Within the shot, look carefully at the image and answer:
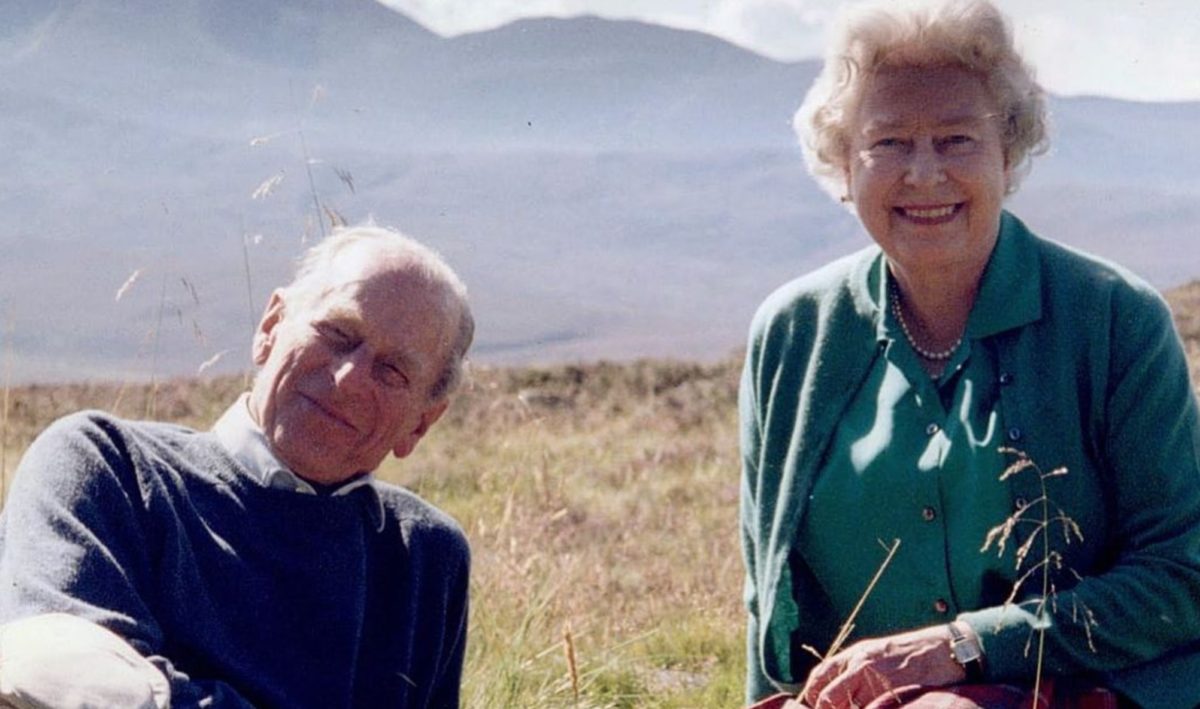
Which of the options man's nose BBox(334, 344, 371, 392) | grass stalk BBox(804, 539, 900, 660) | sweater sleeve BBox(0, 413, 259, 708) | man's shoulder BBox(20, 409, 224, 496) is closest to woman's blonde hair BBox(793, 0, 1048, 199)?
grass stalk BBox(804, 539, 900, 660)

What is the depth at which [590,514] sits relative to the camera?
8.66 metres

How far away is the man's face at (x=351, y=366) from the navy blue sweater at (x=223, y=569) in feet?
0.33

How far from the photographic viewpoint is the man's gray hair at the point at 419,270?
2906 millimetres

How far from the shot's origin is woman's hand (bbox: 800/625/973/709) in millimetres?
2713

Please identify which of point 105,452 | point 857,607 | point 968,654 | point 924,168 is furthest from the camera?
point 924,168

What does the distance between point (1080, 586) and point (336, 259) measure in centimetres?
154

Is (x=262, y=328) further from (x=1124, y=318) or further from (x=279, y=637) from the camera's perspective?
(x=1124, y=318)

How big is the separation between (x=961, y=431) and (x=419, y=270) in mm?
1098

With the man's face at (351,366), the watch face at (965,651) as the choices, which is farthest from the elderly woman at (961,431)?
the man's face at (351,366)

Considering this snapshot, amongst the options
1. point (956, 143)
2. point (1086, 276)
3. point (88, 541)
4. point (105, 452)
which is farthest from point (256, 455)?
point (1086, 276)

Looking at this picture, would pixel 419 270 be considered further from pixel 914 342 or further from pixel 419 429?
pixel 914 342

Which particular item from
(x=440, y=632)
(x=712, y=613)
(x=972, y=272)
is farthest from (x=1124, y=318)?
(x=712, y=613)

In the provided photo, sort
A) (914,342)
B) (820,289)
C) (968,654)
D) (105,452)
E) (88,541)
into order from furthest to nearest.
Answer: (820,289), (914,342), (968,654), (105,452), (88,541)

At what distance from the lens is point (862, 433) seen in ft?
10.1
